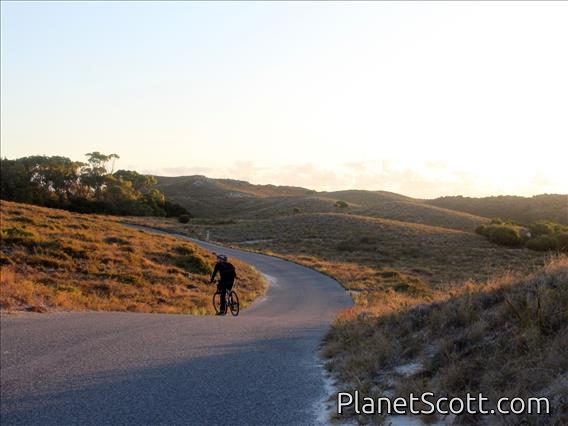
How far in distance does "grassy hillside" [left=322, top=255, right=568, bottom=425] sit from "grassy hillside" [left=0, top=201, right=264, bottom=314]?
958 cm

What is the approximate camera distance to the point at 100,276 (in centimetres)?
2500

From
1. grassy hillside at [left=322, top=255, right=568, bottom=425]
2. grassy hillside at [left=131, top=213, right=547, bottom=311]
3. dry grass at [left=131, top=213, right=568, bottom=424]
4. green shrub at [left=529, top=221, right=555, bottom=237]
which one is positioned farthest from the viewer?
green shrub at [left=529, top=221, right=555, bottom=237]

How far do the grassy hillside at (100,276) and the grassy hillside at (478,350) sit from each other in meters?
9.58

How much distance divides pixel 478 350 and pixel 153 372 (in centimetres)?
463

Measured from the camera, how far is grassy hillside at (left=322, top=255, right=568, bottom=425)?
5.27m

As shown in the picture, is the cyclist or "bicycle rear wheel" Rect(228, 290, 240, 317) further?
"bicycle rear wheel" Rect(228, 290, 240, 317)

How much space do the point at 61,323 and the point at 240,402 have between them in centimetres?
631

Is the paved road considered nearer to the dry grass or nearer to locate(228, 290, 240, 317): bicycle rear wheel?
the dry grass

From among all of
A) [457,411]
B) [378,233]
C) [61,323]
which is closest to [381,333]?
[457,411]

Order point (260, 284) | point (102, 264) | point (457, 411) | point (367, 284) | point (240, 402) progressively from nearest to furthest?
1. point (457, 411)
2. point (240, 402)
3. point (102, 264)
4. point (260, 284)
5. point (367, 284)

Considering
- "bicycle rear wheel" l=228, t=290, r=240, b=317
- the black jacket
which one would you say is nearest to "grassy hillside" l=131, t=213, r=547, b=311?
"bicycle rear wheel" l=228, t=290, r=240, b=317

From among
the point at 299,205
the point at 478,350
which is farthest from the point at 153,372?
the point at 299,205

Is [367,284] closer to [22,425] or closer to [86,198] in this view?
[22,425]

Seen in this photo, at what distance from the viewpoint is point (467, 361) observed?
628 cm
